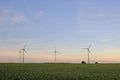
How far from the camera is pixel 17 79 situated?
139 ft

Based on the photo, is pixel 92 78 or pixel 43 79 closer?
pixel 43 79

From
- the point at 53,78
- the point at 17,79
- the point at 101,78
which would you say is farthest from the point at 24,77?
the point at 101,78

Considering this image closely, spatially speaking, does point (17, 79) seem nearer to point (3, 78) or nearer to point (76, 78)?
point (3, 78)

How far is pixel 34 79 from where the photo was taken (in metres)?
41.8

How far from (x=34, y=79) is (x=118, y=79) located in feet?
39.7

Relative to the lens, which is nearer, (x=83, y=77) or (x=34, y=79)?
(x=34, y=79)

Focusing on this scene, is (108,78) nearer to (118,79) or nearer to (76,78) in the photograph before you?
(118,79)

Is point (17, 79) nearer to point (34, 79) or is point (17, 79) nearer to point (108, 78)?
point (34, 79)

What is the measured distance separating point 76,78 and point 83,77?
1.74m

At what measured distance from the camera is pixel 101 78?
4431 centimetres

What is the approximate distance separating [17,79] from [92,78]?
35.7ft

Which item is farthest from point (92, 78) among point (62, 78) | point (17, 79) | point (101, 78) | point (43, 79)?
point (17, 79)

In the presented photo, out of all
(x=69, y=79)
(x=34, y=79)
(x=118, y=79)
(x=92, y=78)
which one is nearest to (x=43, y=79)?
(x=34, y=79)

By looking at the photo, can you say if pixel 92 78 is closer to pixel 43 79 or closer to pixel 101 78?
pixel 101 78
